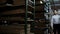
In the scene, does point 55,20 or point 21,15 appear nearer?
point 21,15

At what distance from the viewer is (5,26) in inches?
112

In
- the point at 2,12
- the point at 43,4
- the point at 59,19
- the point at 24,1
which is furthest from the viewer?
the point at 59,19

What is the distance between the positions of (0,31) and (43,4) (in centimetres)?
207

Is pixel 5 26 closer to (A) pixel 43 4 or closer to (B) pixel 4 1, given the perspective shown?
(B) pixel 4 1

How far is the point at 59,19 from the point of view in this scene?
9.41 metres

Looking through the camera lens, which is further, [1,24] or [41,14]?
[41,14]

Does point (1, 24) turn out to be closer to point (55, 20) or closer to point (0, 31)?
point (0, 31)

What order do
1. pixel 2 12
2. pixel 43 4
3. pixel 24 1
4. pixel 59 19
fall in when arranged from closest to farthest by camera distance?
1. pixel 24 1
2. pixel 2 12
3. pixel 43 4
4. pixel 59 19

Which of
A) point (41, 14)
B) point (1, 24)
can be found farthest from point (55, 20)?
point (1, 24)

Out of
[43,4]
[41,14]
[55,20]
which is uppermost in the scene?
[43,4]

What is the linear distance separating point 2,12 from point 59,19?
7023 millimetres

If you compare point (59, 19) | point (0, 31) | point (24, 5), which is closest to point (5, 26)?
point (0, 31)

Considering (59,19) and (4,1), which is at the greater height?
(4,1)

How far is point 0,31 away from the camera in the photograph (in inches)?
112
